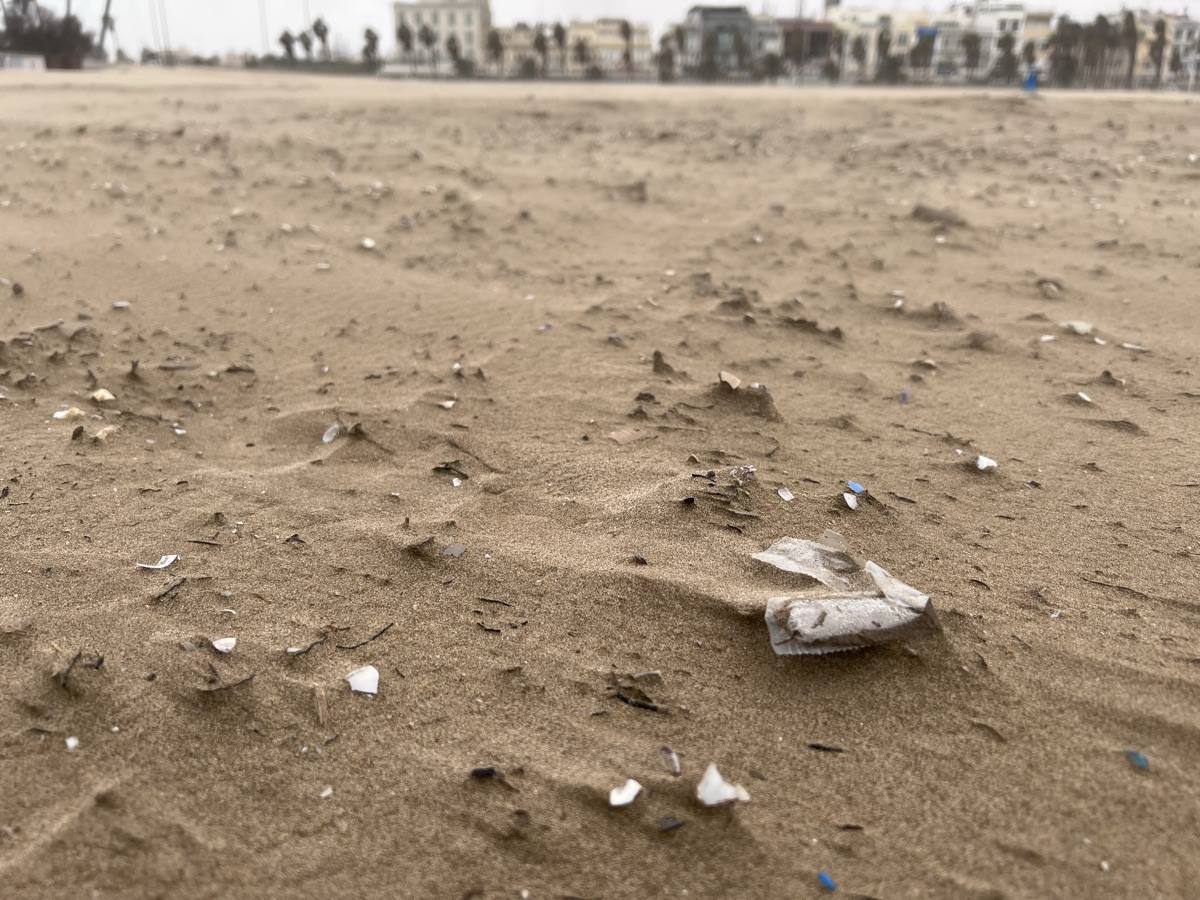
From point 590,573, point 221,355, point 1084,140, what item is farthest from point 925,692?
point 1084,140

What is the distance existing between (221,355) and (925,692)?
9.02 ft

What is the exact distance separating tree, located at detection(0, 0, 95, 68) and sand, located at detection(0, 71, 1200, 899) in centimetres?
800

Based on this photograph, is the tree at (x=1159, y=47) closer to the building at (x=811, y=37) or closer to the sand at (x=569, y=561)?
the building at (x=811, y=37)

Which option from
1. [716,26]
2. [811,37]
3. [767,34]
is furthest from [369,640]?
[767,34]

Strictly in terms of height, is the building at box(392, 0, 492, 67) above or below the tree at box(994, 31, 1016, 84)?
above

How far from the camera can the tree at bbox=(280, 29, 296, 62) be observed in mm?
35375

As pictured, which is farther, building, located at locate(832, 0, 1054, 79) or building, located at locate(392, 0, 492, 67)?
building, located at locate(392, 0, 492, 67)

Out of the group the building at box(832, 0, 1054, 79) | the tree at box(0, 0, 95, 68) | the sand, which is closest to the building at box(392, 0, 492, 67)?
the building at box(832, 0, 1054, 79)

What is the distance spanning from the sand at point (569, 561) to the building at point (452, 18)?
45234mm

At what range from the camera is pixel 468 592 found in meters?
1.82

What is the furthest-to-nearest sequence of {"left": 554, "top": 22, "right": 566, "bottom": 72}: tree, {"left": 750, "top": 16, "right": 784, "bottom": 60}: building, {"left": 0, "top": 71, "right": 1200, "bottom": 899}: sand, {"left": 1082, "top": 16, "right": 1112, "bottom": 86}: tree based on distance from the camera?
1. {"left": 750, "top": 16, "right": 784, "bottom": 60}: building
2. {"left": 554, "top": 22, "right": 566, "bottom": 72}: tree
3. {"left": 1082, "top": 16, "right": 1112, "bottom": 86}: tree
4. {"left": 0, "top": 71, "right": 1200, "bottom": 899}: sand

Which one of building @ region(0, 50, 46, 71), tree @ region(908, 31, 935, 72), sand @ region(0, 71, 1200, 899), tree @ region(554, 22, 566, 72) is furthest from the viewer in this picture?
tree @ region(554, 22, 566, 72)

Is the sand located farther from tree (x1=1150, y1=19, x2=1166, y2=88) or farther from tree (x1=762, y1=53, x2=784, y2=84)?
tree (x1=1150, y1=19, x2=1166, y2=88)

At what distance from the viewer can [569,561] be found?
190cm
